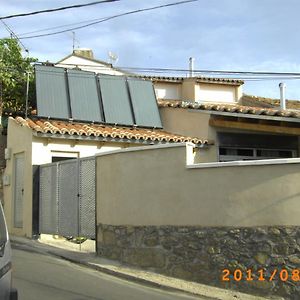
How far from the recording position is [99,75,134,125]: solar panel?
1742 centimetres

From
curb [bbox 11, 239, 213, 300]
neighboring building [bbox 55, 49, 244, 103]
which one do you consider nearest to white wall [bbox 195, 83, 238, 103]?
neighboring building [bbox 55, 49, 244, 103]

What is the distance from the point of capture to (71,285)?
890 centimetres

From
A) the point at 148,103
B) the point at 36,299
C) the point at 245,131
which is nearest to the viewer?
the point at 36,299

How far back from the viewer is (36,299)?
25.2ft

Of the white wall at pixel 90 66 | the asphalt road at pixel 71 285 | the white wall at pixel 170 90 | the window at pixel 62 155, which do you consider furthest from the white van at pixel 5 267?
the white wall at pixel 170 90

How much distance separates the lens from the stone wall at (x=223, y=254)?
8297 mm

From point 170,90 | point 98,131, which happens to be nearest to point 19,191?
point 98,131

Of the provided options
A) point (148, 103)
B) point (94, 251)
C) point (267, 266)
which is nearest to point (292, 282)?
point (267, 266)

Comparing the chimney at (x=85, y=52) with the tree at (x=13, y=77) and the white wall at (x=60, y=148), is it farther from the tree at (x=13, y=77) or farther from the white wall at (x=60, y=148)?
the white wall at (x=60, y=148)

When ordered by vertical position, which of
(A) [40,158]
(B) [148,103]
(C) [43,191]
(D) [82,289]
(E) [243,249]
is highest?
(B) [148,103]

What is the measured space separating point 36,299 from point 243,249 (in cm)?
342

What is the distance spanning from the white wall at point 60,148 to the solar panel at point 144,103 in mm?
2279

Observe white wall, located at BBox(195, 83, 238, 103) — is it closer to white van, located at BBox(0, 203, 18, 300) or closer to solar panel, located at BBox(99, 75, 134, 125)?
solar panel, located at BBox(99, 75, 134, 125)

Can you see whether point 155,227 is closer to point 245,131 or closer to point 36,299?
point 36,299
